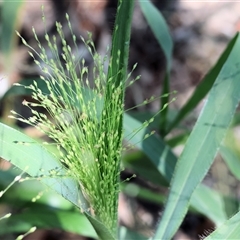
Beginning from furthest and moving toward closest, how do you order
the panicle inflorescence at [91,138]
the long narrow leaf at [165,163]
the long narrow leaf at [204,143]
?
the long narrow leaf at [165,163], the long narrow leaf at [204,143], the panicle inflorescence at [91,138]

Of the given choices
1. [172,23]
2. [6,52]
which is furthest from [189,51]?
[6,52]

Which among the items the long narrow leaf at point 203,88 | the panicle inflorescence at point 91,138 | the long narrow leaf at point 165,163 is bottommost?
the long narrow leaf at point 165,163

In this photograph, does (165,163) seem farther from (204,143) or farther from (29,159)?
(29,159)

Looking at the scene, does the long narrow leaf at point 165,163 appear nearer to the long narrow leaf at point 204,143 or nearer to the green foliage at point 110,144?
the green foliage at point 110,144

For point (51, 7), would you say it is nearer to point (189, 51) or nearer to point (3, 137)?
point (189, 51)

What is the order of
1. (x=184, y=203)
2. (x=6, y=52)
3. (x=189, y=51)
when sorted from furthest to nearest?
(x=189, y=51), (x=6, y=52), (x=184, y=203)

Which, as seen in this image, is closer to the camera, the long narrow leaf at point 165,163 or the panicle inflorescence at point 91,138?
the panicle inflorescence at point 91,138

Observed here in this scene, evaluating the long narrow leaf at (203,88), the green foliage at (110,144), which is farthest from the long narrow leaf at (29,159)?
the long narrow leaf at (203,88)

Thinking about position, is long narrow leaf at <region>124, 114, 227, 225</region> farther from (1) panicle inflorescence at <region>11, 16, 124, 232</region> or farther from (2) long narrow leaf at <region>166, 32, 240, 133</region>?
(1) panicle inflorescence at <region>11, 16, 124, 232</region>

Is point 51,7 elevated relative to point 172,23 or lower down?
elevated
